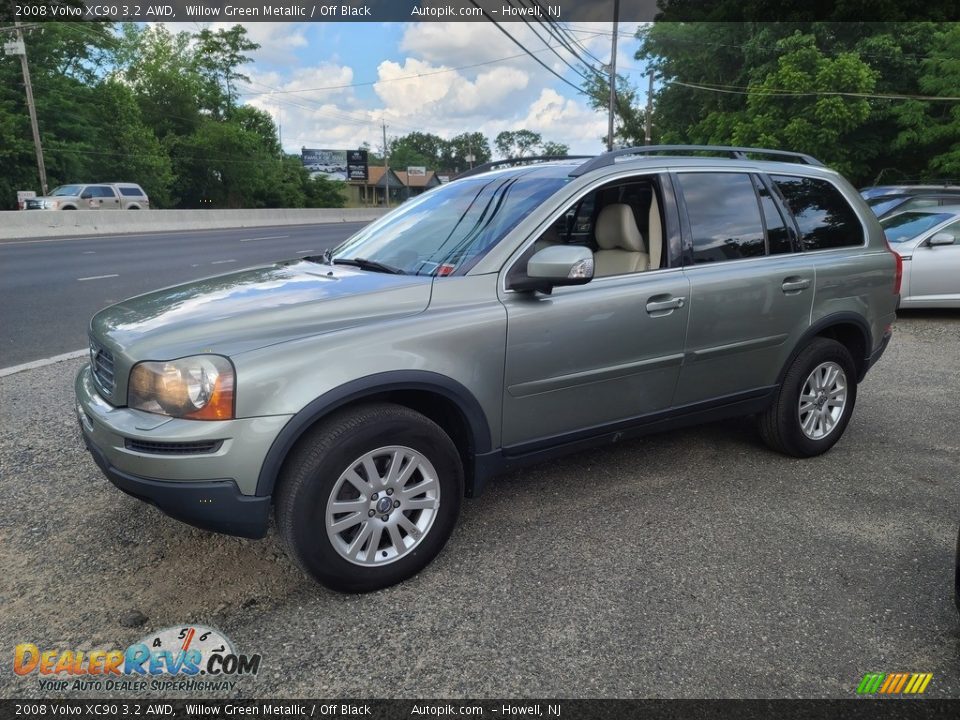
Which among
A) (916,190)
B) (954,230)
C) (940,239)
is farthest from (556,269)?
(916,190)

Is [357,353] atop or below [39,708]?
atop

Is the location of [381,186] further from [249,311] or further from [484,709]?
[484,709]

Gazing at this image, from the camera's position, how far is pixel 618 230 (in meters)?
3.81

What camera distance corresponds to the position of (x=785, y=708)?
88.2 inches

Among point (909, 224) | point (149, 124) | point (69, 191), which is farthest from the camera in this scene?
point (149, 124)

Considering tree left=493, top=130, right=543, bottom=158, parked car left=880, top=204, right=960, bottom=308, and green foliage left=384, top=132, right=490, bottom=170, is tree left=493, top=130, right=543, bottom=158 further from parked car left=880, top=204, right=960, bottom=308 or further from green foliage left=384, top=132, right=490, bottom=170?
parked car left=880, top=204, right=960, bottom=308

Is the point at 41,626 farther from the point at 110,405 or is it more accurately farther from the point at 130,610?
the point at 110,405

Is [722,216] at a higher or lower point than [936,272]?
higher

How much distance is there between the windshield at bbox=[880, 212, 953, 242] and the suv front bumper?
8966mm

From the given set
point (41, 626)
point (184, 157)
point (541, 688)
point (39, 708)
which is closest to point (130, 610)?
point (41, 626)

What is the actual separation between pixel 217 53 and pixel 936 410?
65.2 m

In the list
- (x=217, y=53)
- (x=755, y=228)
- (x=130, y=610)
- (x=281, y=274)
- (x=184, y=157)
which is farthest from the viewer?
(x=217, y=53)

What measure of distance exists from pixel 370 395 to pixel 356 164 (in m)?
88.7

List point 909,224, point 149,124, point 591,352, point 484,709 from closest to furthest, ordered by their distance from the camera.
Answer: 1. point 484,709
2. point 591,352
3. point 909,224
4. point 149,124
